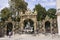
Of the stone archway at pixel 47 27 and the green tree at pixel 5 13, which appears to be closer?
the stone archway at pixel 47 27

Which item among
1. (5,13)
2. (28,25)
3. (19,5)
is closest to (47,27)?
(19,5)

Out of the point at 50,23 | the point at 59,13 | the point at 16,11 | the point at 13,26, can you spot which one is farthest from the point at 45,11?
the point at 59,13

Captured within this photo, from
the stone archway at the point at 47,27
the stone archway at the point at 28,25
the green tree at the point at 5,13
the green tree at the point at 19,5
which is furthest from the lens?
the green tree at the point at 19,5

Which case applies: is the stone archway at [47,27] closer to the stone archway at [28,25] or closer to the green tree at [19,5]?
the stone archway at [28,25]

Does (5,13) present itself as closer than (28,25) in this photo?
Yes

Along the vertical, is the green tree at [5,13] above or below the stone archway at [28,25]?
above

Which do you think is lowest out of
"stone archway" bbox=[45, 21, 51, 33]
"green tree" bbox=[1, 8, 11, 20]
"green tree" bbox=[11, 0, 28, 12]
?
"stone archway" bbox=[45, 21, 51, 33]

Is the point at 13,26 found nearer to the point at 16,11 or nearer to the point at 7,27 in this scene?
the point at 7,27

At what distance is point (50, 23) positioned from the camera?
119 ft

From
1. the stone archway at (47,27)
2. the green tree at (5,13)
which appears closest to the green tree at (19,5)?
the green tree at (5,13)

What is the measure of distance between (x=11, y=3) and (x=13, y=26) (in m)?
10.0

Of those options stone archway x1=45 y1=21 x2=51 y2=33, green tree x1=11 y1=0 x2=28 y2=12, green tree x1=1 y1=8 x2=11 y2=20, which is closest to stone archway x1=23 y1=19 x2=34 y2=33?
green tree x1=11 y1=0 x2=28 y2=12

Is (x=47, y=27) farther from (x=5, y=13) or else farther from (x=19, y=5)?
(x=5, y=13)

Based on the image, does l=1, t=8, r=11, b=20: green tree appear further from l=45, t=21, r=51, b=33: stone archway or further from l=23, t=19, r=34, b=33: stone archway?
l=45, t=21, r=51, b=33: stone archway
